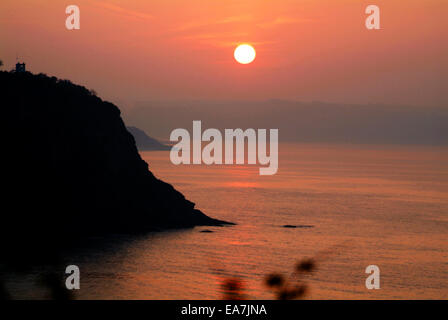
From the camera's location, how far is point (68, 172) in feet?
254

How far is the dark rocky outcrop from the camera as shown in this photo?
73188mm

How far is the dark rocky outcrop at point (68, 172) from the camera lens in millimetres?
73188

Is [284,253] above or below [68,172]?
below

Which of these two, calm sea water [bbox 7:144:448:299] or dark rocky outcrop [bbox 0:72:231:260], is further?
dark rocky outcrop [bbox 0:72:231:260]

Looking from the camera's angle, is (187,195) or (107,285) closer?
(107,285)

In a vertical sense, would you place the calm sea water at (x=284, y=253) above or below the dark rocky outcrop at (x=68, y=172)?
below

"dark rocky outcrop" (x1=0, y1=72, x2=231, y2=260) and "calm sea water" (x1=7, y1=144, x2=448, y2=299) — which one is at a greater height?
"dark rocky outcrop" (x1=0, y1=72, x2=231, y2=260)

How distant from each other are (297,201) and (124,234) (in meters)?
67.0

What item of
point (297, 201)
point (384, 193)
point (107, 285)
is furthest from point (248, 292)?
point (384, 193)

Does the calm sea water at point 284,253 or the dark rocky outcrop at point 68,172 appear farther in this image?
the dark rocky outcrop at point 68,172

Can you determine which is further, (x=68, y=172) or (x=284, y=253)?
(x=68, y=172)

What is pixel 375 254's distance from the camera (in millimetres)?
77250
